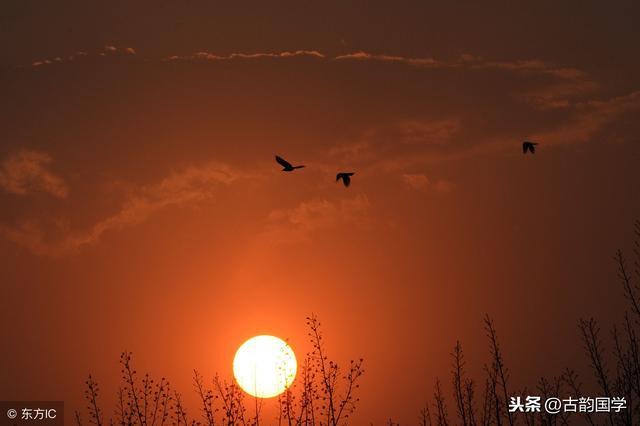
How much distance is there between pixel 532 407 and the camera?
59.3 feet

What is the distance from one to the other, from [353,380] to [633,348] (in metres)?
6.78

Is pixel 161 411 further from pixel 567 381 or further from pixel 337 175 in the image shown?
pixel 567 381

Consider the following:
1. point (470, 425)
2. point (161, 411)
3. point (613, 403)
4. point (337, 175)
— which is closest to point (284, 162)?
point (337, 175)

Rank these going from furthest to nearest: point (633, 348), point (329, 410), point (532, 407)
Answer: point (532, 407) < point (633, 348) < point (329, 410)

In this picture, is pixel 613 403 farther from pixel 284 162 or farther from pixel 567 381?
pixel 284 162

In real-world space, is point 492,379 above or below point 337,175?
below

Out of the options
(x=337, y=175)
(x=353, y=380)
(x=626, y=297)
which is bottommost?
(x=353, y=380)

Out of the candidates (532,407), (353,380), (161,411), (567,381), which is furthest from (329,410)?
(567,381)

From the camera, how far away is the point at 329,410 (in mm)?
15734

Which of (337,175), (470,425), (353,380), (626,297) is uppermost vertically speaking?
(337,175)

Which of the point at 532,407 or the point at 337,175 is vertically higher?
the point at 337,175

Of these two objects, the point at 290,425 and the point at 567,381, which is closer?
the point at 290,425

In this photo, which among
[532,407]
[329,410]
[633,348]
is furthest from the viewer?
[532,407]

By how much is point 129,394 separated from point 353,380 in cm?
497
